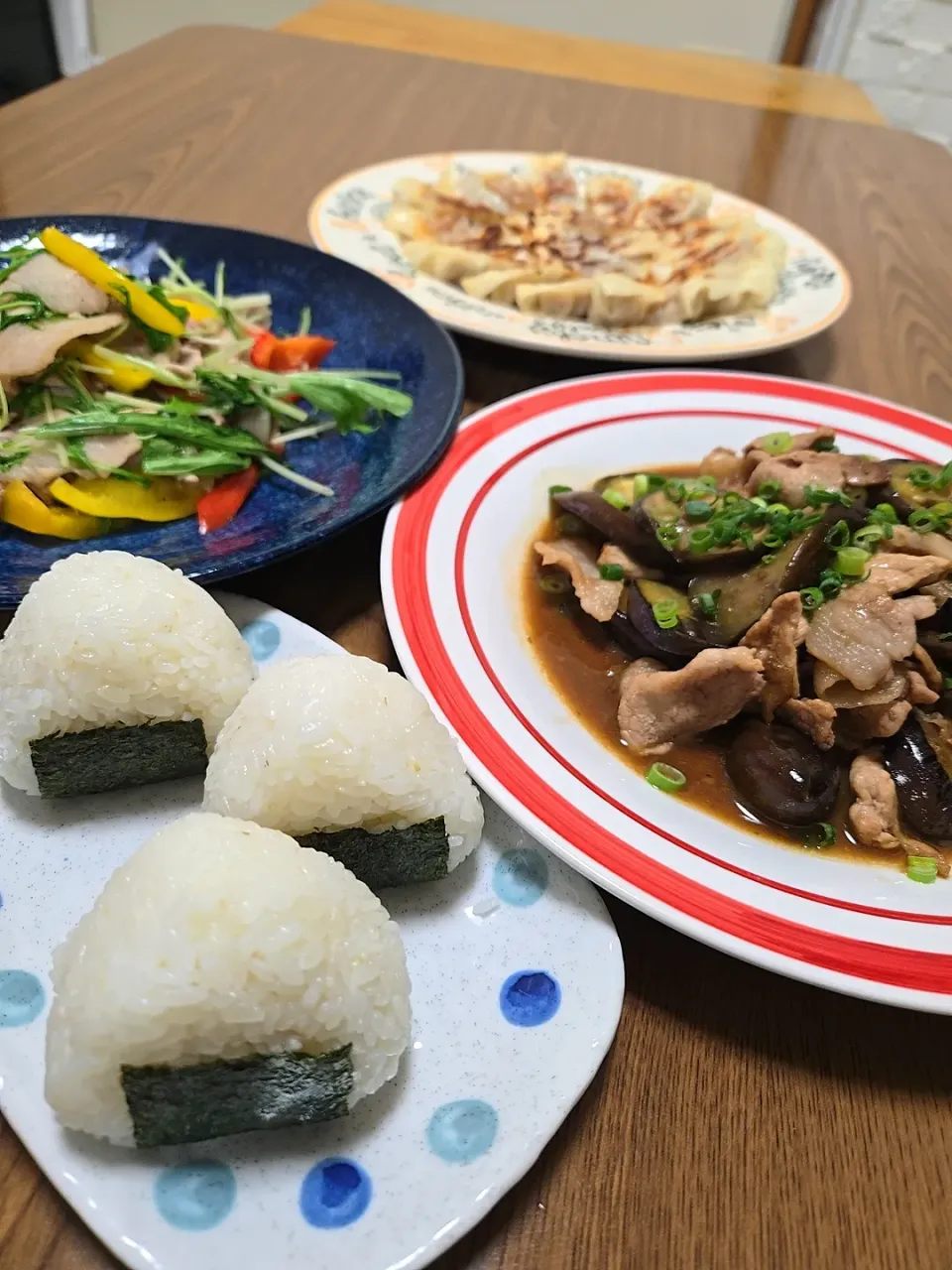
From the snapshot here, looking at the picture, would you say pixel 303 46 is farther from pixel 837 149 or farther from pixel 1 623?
pixel 1 623

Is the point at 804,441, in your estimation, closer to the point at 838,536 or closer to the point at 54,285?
the point at 838,536

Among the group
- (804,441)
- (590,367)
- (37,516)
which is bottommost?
(590,367)

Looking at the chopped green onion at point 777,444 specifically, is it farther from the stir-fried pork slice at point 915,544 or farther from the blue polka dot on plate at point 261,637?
the blue polka dot on plate at point 261,637

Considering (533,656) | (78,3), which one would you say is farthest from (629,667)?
(78,3)

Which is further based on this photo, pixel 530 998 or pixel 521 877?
pixel 521 877

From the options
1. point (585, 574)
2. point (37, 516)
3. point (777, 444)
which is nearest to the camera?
point (37, 516)

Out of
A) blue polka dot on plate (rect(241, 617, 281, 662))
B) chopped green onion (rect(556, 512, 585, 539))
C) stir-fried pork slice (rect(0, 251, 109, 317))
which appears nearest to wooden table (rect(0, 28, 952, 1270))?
blue polka dot on plate (rect(241, 617, 281, 662))

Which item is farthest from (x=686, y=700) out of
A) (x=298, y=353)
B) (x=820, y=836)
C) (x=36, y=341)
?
(x=36, y=341)

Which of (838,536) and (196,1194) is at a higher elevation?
(838,536)
